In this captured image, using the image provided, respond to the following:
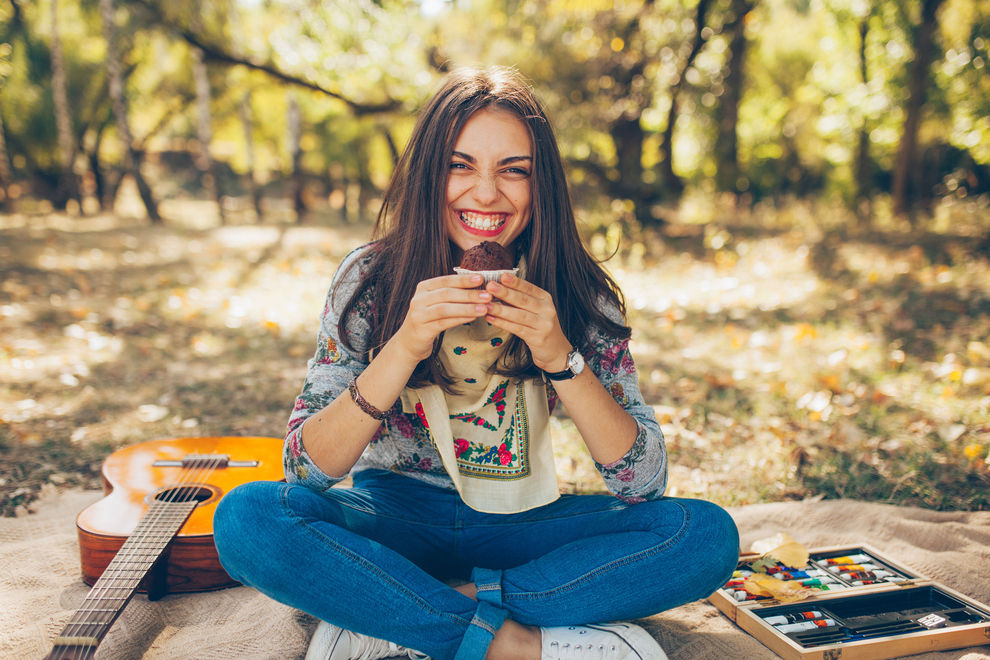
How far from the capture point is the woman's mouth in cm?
209

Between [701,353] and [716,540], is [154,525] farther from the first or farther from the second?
[701,353]

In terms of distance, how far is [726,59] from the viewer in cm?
1087

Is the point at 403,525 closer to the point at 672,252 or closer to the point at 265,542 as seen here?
the point at 265,542

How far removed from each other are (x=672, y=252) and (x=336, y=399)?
725 cm

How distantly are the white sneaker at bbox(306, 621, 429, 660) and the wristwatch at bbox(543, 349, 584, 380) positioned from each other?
0.82m

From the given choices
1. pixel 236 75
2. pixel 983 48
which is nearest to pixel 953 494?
pixel 983 48

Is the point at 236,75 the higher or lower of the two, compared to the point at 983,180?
higher

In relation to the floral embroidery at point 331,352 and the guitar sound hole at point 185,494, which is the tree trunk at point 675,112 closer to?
the floral embroidery at point 331,352

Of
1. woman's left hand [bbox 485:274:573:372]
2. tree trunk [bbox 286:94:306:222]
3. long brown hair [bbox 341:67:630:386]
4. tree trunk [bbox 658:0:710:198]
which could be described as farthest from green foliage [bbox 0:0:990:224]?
woman's left hand [bbox 485:274:573:372]

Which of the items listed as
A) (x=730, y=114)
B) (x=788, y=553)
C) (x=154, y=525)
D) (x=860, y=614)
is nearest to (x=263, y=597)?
(x=154, y=525)

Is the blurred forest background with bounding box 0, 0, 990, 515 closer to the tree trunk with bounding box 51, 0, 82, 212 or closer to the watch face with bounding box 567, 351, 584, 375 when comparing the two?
the tree trunk with bounding box 51, 0, 82, 212

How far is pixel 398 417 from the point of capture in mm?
2227

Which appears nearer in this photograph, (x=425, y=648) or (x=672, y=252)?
(x=425, y=648)

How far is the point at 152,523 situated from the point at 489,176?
4.94 feet
